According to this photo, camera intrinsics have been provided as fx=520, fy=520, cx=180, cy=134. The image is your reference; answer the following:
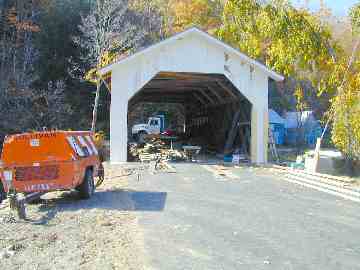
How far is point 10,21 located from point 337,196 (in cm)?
2848

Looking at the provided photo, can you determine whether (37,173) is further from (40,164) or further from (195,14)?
(195,14)

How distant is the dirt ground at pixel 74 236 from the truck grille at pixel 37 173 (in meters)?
0.66

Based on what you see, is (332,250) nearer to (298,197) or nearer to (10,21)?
(298,197)

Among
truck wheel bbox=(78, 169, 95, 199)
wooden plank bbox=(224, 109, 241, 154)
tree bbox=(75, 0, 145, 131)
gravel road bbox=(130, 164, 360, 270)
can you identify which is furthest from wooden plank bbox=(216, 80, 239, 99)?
truck wheel bbox=(78, 169, 95, 199)

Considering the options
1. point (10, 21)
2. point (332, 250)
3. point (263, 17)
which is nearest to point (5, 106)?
point (10, 21)

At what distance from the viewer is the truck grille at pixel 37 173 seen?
445 inches

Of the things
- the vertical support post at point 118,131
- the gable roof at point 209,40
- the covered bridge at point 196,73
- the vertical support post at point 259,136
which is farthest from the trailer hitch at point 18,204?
the vertical support post at point 259,136

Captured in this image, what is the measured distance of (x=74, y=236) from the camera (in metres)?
8.17

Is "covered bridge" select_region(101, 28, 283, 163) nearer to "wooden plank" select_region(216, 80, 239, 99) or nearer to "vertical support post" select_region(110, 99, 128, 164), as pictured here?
"vertical support post" select_region(110, 99, 128, 164)

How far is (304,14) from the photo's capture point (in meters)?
21.6

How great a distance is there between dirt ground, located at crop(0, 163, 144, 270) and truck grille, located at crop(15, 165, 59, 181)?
66 cm

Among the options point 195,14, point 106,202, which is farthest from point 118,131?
point 195,14

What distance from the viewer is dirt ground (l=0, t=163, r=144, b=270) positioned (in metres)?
6.63

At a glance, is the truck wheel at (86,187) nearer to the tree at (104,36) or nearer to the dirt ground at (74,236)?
the dirt ground at (74,236)
